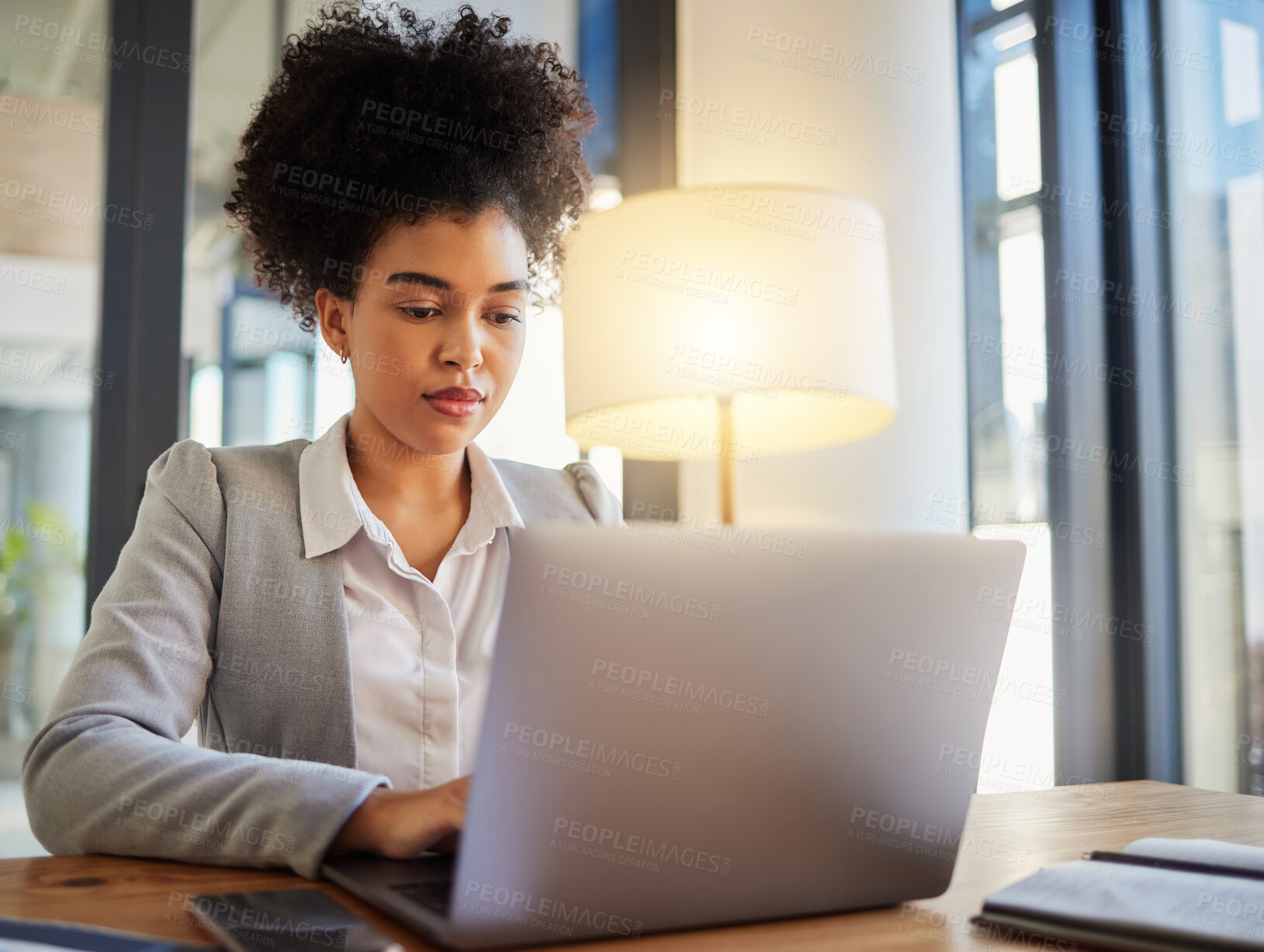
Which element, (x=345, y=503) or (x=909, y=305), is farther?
(x=909, y=305)

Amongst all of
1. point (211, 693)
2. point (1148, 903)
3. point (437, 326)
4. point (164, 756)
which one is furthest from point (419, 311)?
point (1148, 903)

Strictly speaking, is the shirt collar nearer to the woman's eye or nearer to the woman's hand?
the woman's eye

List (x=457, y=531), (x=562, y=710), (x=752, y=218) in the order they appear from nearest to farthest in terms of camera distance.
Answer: (x=562, y=710), (x=457, y=531), (x=752, y=218)

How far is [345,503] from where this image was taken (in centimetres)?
118

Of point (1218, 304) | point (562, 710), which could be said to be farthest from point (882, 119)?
point (562, 710)

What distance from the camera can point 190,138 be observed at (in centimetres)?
210

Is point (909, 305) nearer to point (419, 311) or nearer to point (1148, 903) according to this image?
→ point (419, 311)

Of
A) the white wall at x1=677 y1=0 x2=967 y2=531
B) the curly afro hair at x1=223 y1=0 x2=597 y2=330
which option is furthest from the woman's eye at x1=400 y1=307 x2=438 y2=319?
the white wall at x1=677 y1=0 x2=967 y2=531

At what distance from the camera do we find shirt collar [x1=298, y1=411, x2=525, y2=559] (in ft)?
3.81

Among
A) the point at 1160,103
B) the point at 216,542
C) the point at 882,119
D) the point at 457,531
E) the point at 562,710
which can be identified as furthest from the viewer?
the point at 882,119

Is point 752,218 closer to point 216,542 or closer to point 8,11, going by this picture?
point 216,542

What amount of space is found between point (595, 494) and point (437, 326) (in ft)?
1.13

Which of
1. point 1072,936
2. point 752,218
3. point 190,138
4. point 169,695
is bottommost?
Answer: point 1072,936

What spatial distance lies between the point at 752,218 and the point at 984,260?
1047 mm
